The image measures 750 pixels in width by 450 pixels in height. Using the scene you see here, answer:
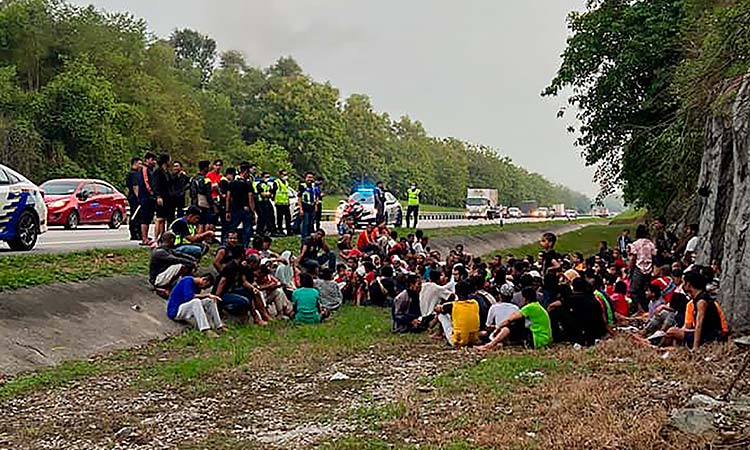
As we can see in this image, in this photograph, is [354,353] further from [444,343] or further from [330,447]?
[330,447]

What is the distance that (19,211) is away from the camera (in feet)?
53.4

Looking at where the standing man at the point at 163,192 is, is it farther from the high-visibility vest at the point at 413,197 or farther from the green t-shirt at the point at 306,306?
the high-visibility vest at the point at 413,197

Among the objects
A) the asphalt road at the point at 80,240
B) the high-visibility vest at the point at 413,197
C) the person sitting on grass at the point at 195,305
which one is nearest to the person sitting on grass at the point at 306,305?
the person sitting on grass at the point at 195,305

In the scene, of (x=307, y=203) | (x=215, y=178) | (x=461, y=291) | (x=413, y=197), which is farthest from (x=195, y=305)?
(x=413, y=197)

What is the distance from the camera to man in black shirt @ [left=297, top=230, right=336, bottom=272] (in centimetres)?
1917

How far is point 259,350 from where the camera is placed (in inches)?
503

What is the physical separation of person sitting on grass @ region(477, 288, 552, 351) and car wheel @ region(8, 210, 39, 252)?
9.20m

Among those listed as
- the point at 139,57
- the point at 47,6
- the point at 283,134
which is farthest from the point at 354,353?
the point at 283,134

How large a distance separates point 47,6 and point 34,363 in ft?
154

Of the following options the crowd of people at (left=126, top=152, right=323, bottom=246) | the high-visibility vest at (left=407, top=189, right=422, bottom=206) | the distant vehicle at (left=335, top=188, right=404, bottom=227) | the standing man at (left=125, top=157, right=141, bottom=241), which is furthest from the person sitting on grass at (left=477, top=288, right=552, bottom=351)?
the high-visibility vest at (left=407, top=189, right=422, bottom=206)

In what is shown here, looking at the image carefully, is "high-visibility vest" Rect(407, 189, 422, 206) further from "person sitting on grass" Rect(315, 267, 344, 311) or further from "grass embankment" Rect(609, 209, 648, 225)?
"person sitting on grass" Rect(315, 267, 344, 311)

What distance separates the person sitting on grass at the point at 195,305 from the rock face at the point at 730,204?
325 inches

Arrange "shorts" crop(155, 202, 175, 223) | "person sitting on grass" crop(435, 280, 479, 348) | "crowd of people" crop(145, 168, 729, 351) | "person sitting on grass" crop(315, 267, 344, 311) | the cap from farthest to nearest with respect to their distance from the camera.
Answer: "person sitting on grass" crop(315, 267, 344, 311) → "shorts" crop(155, 202, 175, 223) → the cap → "person sitting on grass" crop(435, 280, 479, 348) → "crowd of people" crop(145, 168, 729, 351)

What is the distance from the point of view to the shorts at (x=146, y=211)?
1766 cm
